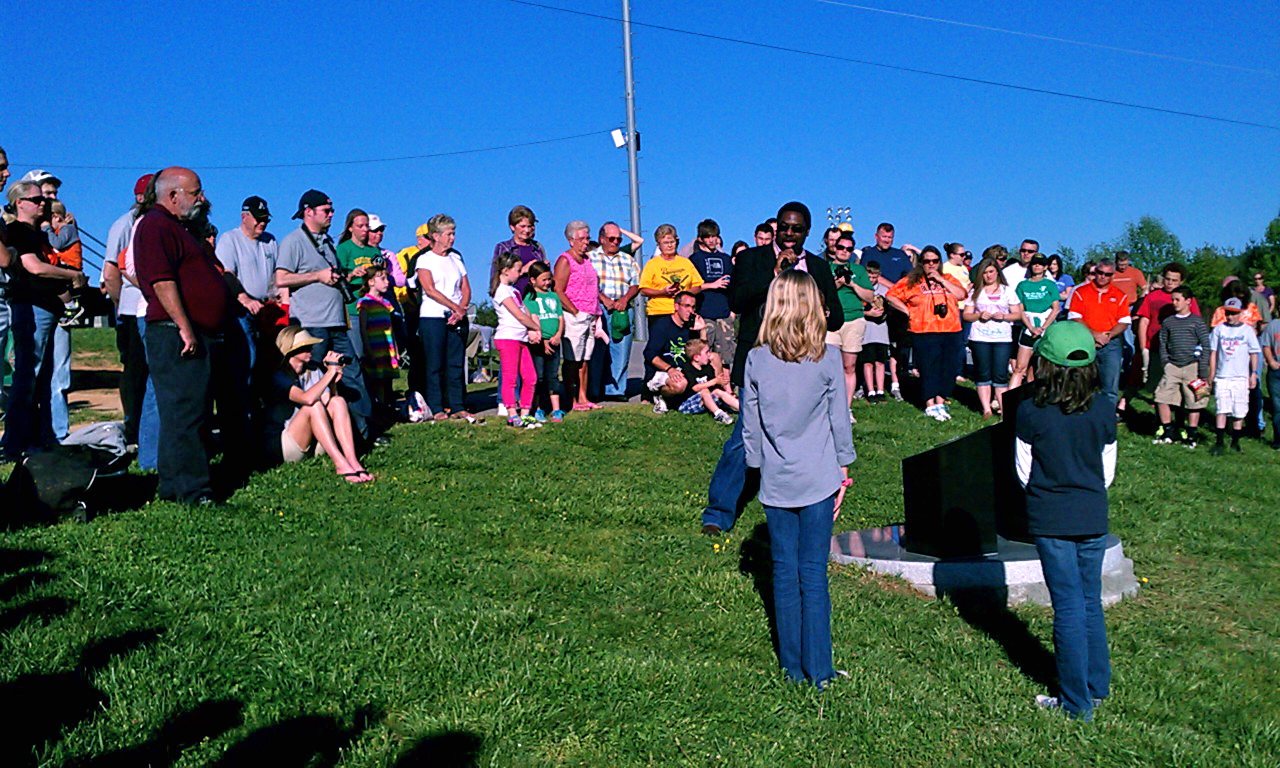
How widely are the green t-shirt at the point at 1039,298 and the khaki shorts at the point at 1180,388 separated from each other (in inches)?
66.9

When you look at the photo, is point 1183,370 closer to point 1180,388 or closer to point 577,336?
point 1180,388

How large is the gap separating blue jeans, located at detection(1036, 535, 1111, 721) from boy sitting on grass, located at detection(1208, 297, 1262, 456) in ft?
30.7

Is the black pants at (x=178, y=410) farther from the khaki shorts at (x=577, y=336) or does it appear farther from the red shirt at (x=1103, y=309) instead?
the red shirt at (x=1103, y=309)

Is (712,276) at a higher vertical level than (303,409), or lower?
higher

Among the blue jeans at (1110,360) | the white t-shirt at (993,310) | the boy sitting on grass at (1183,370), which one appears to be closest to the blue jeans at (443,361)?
the white t-shirt at (993,310)

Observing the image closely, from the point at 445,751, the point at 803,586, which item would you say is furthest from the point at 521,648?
the point at 803,586

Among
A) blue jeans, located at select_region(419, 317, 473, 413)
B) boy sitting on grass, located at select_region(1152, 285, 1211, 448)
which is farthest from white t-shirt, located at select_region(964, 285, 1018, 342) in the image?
blue jeans, located at select_region(419, 317, 473, 413)

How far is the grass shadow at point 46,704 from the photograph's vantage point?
12.4 feet

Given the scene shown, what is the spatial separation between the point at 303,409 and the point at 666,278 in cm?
505

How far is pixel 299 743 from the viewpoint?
13.1ft

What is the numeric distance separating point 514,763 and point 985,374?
10.7 metres

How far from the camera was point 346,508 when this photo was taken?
7047 mm

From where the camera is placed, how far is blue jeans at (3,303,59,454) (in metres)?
8.13

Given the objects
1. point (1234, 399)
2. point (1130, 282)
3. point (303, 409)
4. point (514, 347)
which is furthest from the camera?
point (1130, 282)
